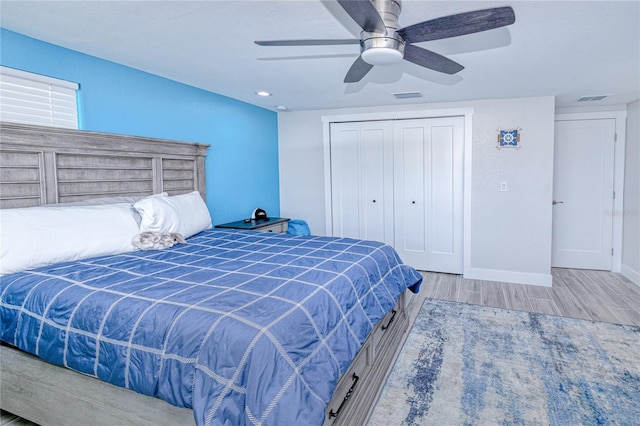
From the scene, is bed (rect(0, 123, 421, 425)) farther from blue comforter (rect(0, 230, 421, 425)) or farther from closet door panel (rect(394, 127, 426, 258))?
→ closet door panel (rect(394, 127, 426, 258))

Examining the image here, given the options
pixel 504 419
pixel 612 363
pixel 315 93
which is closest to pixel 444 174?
pixel 315 93

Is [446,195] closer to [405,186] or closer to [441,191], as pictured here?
[441,191]

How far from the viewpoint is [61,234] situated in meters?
2.19

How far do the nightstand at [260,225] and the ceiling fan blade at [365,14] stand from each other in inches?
100

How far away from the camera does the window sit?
2334 mm

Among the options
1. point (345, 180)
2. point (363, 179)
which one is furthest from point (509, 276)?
point (345, 180)

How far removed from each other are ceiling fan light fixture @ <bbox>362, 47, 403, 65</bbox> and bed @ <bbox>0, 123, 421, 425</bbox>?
115cm

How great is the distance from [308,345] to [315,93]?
313 centimetres

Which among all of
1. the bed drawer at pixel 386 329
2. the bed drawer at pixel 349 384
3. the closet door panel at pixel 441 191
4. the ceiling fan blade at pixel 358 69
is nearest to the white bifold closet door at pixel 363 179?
the closet door panel at pixel 441 191

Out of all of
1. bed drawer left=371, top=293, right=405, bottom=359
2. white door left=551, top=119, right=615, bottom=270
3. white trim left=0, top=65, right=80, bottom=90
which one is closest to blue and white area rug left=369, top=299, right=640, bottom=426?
bed drawer left=371, top=293, right=405, bottom=359

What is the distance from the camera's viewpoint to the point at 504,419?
79.1 inches

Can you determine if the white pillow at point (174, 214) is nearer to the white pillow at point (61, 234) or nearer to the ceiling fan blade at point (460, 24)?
the white pillow at point (61, 234)

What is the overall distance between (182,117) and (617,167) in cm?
531

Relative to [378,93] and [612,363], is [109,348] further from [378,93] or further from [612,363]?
[378,93]
